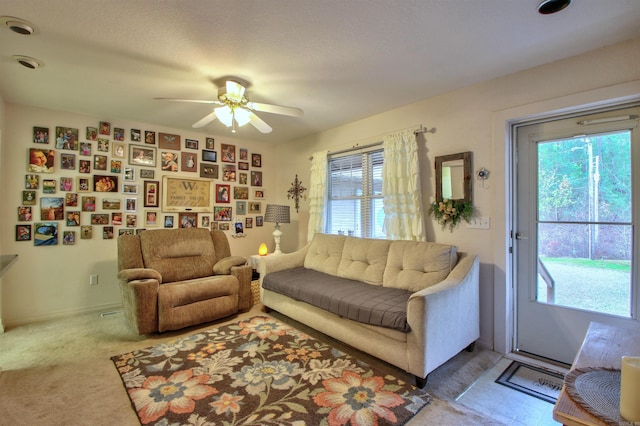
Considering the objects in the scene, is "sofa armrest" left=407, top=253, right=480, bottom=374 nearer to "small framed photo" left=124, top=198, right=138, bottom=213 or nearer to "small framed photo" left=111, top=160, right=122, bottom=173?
"small framed photo" left=124, top=198, right=138, bottom=213

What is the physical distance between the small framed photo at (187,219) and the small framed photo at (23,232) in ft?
5.03

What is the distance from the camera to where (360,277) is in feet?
10.1

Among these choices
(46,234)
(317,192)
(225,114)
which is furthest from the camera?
(317,192)

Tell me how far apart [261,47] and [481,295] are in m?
2.73

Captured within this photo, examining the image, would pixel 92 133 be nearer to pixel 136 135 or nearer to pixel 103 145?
pixel 103 145

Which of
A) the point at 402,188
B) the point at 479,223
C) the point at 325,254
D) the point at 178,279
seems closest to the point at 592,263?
the point at 479,223

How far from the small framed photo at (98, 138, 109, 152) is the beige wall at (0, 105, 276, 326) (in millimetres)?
59

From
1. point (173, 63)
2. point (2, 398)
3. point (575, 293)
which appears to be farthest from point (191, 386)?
point (575, 293)

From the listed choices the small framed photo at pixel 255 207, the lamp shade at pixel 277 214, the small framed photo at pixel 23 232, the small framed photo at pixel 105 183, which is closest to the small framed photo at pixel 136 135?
the small framed photo at pixel 105 183

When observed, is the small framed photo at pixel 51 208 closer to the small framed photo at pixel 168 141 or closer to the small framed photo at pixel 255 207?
the small framed photo at pixel 168 141

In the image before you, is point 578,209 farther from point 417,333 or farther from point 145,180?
point 145,180

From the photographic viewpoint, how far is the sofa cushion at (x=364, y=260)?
9.88ft

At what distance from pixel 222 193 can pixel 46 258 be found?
2147 mm

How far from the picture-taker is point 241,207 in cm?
481
